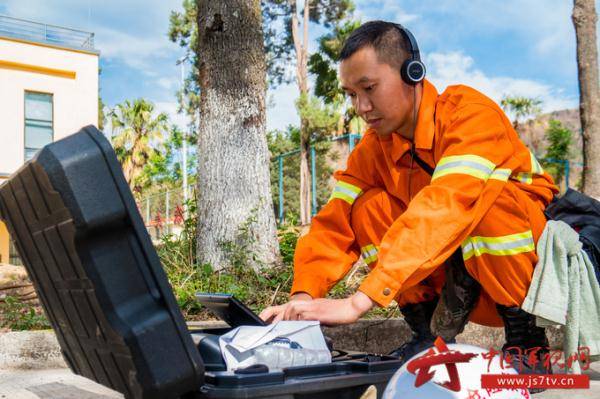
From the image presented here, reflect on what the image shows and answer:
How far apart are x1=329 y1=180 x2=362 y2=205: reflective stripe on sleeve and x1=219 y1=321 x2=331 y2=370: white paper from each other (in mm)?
940

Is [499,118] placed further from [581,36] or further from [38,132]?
[38,132]

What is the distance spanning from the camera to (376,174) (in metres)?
2.57

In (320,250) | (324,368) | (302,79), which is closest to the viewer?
(324,368)

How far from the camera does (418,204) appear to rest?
188 cm

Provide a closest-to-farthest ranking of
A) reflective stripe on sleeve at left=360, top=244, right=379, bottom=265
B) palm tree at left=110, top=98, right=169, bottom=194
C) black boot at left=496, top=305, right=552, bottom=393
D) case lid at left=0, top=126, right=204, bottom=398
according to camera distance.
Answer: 1. case lid at left=0, top=126, right=204, bottom=398
2. black boot at left=496, top=305, right=552, bottom=393
3. reflective stripe on sleeve at left=360, top=244, right=379, bottom=265
4. palm tree at left=110, top=98, right=169, bottom=194

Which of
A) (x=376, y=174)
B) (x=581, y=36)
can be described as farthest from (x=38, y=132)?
(x=376, y=174)

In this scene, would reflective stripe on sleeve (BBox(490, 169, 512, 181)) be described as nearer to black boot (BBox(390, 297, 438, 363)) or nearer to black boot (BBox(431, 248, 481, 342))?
black boot (BBox(431, 248, 481, 342))

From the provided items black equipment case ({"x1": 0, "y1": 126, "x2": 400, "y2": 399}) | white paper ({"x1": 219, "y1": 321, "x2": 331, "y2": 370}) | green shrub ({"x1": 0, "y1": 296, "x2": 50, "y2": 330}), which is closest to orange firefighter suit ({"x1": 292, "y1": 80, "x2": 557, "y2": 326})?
white paper ({"x1": 219, "y1": 321, "x2": 331, "y2": 370})

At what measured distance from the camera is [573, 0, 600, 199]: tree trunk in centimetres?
757

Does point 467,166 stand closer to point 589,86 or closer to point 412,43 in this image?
point 412,43

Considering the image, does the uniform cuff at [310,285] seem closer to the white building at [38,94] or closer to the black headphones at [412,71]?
the black headphones at [412,71]

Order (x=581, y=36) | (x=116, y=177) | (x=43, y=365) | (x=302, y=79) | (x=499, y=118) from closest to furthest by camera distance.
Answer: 1. (x=116, y=177)
2. (x=499, y=118)
3. (x=43, y=365)
4. (x=581, y=36)
5. (x=302, y=79)

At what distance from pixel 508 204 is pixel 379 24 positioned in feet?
2.80

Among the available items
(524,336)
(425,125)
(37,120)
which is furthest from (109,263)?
(37,120)
